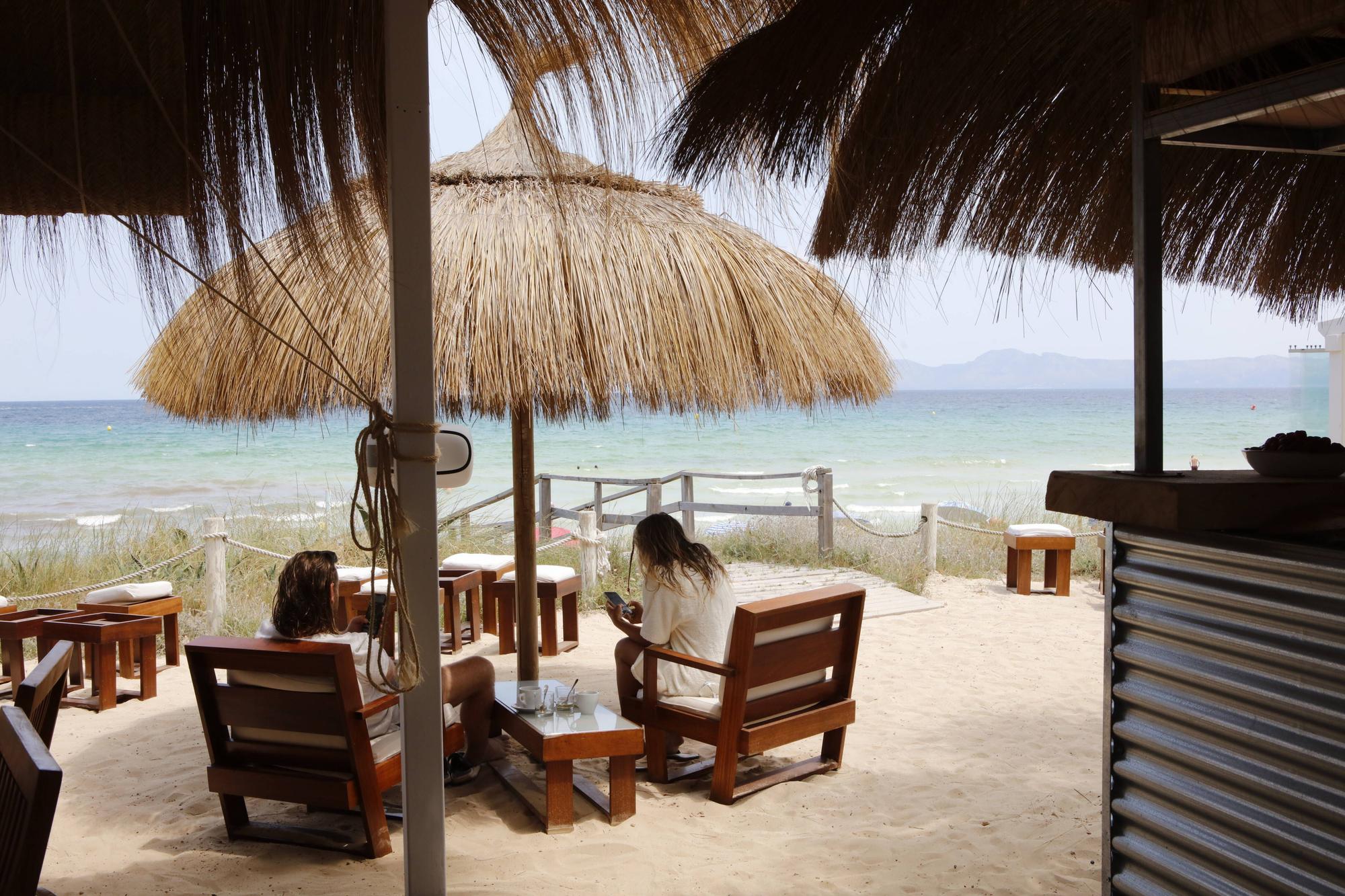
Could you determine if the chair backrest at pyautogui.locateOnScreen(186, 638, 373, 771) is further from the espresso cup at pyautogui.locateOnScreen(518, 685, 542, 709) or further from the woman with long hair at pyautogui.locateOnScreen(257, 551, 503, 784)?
the espresso cup at pyautogui.locateOnScreen(518, 685, 542, 709)

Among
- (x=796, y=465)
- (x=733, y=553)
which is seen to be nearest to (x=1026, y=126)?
(x=733, y=553)

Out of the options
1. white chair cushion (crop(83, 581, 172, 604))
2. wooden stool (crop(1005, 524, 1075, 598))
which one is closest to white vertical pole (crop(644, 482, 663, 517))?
wooden stool (crop(1005, 524, 1075, 598))

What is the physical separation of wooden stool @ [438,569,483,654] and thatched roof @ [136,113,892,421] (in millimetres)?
2245

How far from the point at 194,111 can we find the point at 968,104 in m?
1.60

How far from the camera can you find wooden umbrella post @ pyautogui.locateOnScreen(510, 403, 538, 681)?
425cm

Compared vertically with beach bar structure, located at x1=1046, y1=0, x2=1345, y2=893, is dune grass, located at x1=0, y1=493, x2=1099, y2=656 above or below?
below

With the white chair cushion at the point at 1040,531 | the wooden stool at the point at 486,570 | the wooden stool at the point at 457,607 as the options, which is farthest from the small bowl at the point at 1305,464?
the white chair cushion at the point at 1040,531

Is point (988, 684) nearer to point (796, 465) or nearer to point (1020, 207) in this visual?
point (1020, 207)

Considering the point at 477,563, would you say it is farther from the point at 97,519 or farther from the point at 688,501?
the point at 97,519

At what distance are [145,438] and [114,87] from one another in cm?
3366

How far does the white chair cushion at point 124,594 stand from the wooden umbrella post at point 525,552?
268 centimetres

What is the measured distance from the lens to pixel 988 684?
17.8 feet

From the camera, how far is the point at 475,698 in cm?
387

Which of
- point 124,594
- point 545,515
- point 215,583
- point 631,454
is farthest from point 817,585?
point 631,454
